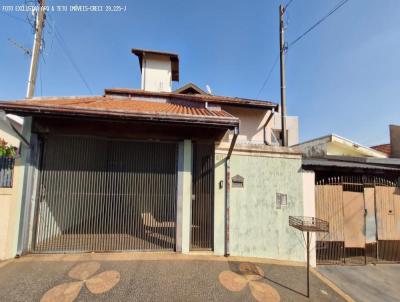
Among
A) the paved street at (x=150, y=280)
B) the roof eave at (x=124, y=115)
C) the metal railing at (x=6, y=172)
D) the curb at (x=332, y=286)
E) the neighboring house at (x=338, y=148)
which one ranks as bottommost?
the curb at (x=332, y=286)

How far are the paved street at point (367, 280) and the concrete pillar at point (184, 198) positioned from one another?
3.83 m

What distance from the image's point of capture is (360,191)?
6699 millimetres

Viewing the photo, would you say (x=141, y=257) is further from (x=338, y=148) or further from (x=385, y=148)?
(x=385, y=148)

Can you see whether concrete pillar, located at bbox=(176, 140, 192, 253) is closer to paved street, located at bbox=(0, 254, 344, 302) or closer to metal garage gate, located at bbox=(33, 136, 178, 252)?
metal garage gate, located at bbox=(33, 136, 178, 252)

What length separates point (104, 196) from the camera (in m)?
5.76

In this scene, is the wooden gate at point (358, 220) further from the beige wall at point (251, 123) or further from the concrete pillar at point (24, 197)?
the concrete pillar at point (24, 197)

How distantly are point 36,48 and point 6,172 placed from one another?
647cm

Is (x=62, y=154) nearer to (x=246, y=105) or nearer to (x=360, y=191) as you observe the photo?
(x=246, y=105)

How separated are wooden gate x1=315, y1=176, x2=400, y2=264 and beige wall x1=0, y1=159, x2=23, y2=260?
26.2 ft

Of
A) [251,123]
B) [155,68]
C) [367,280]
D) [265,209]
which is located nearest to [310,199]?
[265,209]

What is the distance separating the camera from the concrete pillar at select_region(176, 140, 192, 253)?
5.70 m

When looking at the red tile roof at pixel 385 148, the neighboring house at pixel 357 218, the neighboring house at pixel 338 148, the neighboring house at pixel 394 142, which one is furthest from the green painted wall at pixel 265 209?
the red tile roof at pixel 385 148

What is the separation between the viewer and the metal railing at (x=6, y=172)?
513 centimetres

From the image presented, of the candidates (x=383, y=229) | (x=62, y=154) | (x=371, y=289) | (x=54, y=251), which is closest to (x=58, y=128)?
(x=62, y=154)
